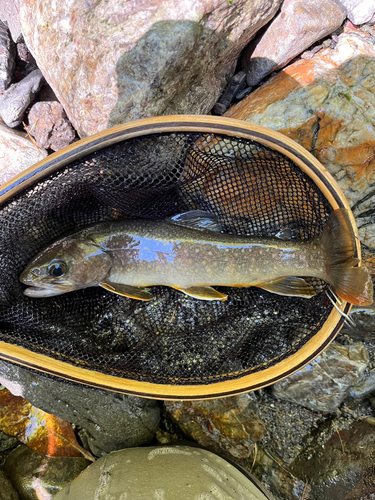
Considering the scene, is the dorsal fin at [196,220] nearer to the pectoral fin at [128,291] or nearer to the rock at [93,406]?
the pectoral fin at [128,291]

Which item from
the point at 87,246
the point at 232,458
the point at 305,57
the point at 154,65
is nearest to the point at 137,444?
the point at 232,458

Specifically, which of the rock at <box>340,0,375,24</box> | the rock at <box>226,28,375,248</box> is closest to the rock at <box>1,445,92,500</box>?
the rock at <box>226,28,375,248</box>

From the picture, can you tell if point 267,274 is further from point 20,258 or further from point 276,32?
point 276,32

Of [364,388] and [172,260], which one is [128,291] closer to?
[172,260]

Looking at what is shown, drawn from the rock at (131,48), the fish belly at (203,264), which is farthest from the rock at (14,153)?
the fish belly at (203,264)

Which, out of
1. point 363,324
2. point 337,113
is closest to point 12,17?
point 337,113

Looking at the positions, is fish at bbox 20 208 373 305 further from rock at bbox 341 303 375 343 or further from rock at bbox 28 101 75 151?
rock at bbox 28 101 75 151
